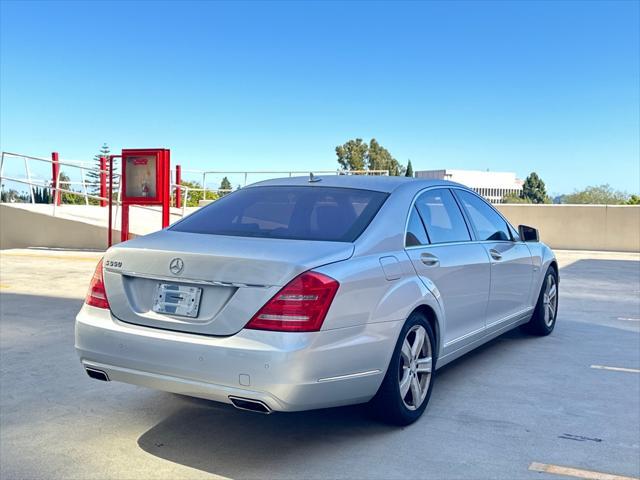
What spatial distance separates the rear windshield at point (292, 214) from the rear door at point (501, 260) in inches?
51.6

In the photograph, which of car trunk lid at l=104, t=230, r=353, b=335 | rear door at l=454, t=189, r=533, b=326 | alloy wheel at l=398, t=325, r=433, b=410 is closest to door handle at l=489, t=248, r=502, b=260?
rear door at l=454, t=189, r=533, b=326

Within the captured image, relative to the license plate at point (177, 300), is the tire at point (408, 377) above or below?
below

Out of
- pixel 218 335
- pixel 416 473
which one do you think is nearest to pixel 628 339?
pixel 416 473

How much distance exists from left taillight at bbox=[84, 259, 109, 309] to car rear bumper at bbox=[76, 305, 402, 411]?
45 millimetres

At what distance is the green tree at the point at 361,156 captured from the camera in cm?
7050

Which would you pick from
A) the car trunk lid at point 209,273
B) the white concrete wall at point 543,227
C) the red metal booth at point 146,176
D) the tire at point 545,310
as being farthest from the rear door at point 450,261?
the white concrete wall at point 543,227

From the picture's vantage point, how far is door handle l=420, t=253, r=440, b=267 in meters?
4.12

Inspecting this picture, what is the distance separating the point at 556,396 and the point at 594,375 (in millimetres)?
731

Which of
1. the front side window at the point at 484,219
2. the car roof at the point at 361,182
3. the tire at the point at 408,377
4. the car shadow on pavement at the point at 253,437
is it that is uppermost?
the car roof at the point at 361,182

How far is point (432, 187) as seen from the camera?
4730 millimetres

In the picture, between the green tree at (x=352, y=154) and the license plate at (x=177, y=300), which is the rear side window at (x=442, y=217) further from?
the green tree at (x=352, y=154)

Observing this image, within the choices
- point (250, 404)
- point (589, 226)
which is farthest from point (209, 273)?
point (589, 226)

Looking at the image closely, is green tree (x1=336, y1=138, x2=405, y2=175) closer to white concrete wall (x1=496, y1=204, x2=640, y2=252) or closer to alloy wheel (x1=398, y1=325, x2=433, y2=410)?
white concrete wall (x1=496, y1=204, x2=640, y2=252)

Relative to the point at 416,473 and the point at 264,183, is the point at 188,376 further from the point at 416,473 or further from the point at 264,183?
the point at 264,183
